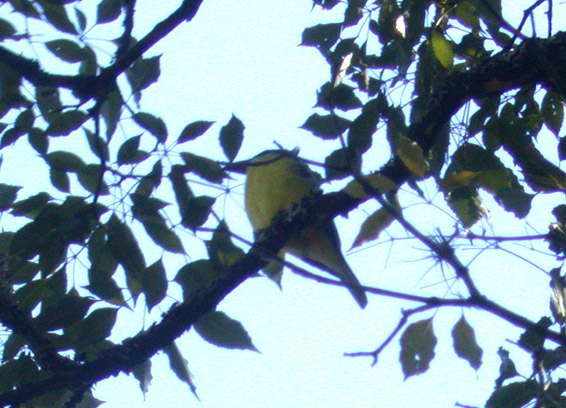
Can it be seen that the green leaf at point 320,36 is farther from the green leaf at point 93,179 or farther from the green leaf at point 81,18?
the green leaf at point 93,179

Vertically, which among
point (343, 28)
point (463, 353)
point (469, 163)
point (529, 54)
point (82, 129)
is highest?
point (343, 28)

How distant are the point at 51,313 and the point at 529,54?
6.14 feet

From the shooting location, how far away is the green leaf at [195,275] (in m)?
2.60

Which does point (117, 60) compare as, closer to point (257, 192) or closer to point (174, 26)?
point (174, 26)

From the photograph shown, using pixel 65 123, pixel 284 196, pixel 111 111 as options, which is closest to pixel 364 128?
pixel 111 111

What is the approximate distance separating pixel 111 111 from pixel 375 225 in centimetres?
143

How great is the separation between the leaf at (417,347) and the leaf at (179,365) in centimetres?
99

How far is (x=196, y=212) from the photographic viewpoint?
8.28 feet

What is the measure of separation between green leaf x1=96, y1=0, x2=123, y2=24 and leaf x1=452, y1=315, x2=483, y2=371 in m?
1.68

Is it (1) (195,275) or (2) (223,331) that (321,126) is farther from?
(2) (223,331)

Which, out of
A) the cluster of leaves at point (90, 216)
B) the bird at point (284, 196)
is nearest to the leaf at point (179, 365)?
the cluster of leaves at point (90, 216)

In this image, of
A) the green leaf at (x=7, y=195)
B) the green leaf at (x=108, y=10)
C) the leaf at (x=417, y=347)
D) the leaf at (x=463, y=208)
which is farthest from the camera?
the green leaf at (x=7, y=195)

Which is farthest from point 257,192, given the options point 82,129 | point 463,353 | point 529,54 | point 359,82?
point 463,353

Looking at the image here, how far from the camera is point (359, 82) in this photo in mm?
3236
